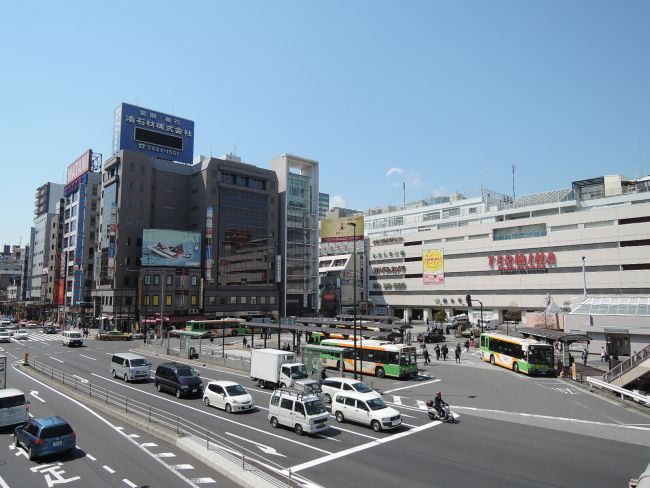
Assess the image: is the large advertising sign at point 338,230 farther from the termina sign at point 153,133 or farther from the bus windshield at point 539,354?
the bus windshield at point 539,354

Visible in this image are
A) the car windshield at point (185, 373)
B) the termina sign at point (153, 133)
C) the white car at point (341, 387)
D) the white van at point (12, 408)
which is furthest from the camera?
the termina sign at point (153, 133)

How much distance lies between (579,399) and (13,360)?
169 ft

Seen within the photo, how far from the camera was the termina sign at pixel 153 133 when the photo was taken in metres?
94.6

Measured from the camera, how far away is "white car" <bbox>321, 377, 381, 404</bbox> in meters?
25.3

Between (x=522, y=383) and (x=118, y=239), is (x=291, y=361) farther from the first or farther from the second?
(x=118, y=239)

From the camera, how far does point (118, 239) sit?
298 ft

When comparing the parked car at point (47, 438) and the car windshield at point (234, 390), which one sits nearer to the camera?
the parked car at point (47, 438)

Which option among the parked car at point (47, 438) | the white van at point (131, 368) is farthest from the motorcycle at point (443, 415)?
the white van at point (131, 368)

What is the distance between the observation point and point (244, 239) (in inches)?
3981

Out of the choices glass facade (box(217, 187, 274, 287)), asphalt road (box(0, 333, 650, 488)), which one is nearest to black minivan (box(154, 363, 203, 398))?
asphalt road (box(0, 333, 650, 488))

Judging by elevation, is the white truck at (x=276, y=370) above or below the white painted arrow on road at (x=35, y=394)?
above

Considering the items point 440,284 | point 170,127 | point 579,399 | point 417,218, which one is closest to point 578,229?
point 440,284

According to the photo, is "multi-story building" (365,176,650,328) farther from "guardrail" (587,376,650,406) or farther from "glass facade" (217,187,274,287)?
"guardrail" (587,376,650,406)

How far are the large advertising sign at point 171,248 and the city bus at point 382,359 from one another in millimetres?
57289
